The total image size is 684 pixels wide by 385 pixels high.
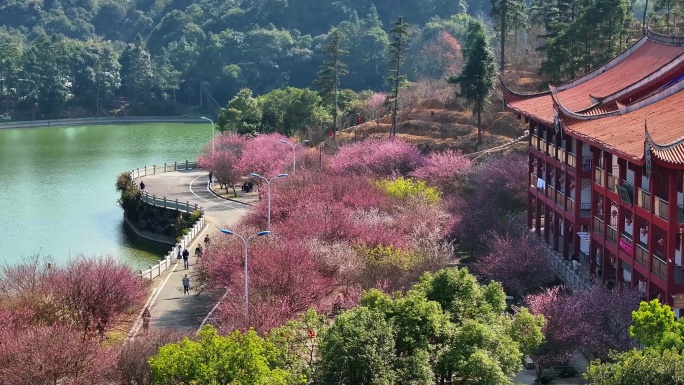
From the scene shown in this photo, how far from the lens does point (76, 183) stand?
89.2 m

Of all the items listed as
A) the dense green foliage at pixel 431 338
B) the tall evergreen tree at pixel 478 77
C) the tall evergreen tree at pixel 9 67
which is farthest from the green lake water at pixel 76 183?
the dense green foliage at pixel 431 338

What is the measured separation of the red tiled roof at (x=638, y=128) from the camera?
35594mm

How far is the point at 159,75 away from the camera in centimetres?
15450

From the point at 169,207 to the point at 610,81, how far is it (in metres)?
31.8

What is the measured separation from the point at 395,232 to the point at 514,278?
295 inches

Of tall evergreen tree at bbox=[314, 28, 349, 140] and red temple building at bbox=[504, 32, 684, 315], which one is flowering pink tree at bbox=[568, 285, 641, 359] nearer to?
red temple building at bbox=[504, 32, 684, 315]

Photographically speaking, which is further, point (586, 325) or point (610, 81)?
point (610, 81)

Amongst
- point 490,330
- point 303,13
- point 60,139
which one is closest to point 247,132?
point 60,139

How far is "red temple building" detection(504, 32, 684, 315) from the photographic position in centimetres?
3497

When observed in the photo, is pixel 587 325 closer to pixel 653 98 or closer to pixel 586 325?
pixel 586 325

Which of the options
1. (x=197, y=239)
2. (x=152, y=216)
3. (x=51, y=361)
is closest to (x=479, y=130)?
(x=152, y=216)

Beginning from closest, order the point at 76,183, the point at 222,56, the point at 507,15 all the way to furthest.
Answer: the point at 507,15 → the point at 76,183 → the point at 222,56

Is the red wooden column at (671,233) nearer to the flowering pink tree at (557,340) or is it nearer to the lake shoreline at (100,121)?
the flowering pink tree at (557,340)

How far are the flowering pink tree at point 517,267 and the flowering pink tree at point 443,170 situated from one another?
1959 cm
